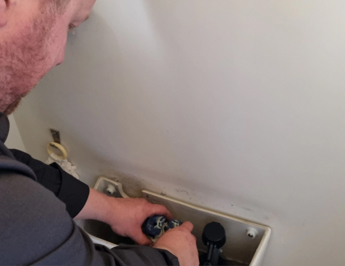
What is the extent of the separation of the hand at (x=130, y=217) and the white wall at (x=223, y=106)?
2.7 inches

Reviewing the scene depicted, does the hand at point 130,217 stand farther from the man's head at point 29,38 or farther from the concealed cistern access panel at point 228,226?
the man's head at point 29,38

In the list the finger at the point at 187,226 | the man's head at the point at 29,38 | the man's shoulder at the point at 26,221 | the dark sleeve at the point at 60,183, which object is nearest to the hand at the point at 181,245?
the finger at the point at 187,226

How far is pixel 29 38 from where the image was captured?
50cm

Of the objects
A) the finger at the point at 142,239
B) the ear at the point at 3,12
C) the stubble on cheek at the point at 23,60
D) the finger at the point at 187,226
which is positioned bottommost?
the finger at the point at 142,239

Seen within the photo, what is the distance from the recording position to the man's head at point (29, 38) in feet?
1.55

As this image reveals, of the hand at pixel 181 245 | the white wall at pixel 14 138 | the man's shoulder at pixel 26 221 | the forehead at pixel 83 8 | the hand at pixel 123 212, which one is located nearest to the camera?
the man's shoulder at pixel 26 221

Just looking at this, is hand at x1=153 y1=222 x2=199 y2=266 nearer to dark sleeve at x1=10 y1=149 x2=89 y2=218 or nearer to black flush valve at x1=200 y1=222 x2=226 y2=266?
black flush valve at x1=200 y1=222 x2=226 y2=266

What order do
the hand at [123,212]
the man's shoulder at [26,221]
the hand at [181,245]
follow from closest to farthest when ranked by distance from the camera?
the man's shoulder at [26,221]
the hand at [181,245]
the hand at [123,212]

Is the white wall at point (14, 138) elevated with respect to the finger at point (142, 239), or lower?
elevated

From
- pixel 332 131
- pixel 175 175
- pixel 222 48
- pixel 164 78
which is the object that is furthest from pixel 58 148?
pixel 332 131

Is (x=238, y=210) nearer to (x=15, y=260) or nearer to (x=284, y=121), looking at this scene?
(x=284, y=121)

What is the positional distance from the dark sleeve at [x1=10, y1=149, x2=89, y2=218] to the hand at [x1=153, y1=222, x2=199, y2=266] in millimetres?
201

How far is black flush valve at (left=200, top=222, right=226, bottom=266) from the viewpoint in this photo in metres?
0.77

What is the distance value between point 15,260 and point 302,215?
1.83ft
